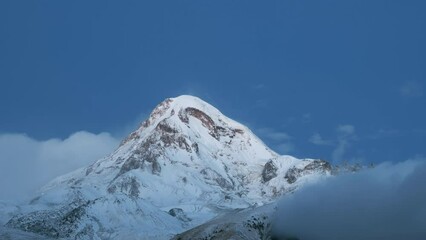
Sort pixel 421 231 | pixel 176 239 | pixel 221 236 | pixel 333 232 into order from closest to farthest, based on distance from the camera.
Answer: pixel 421 231
pixel 333 232
pixel 221 236
pixel 176 239

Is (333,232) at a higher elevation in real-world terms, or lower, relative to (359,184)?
lower

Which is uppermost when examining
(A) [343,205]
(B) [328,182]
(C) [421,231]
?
(B) [328,182]

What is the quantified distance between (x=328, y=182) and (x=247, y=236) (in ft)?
43.2

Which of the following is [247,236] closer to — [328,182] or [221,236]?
[221,236]

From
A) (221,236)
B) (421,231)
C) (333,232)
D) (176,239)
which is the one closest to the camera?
(421,231)

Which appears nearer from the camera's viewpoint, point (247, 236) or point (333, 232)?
point (333, 232)

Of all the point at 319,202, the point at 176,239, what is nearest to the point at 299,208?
the point at 319,202

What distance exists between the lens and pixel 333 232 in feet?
234

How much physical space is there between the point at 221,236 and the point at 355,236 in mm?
14551

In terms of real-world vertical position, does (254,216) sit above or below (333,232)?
above

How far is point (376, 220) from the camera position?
7006 cm

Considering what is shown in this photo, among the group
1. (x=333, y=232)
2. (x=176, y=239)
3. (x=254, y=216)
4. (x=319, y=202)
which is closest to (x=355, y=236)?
(x=333, y=232)

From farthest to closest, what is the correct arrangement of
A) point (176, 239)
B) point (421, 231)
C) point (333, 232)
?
1. point (176, 239)
2. point (333, 232)
3. point (421, 231)

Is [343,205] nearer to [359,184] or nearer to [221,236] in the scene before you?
[359,184]
